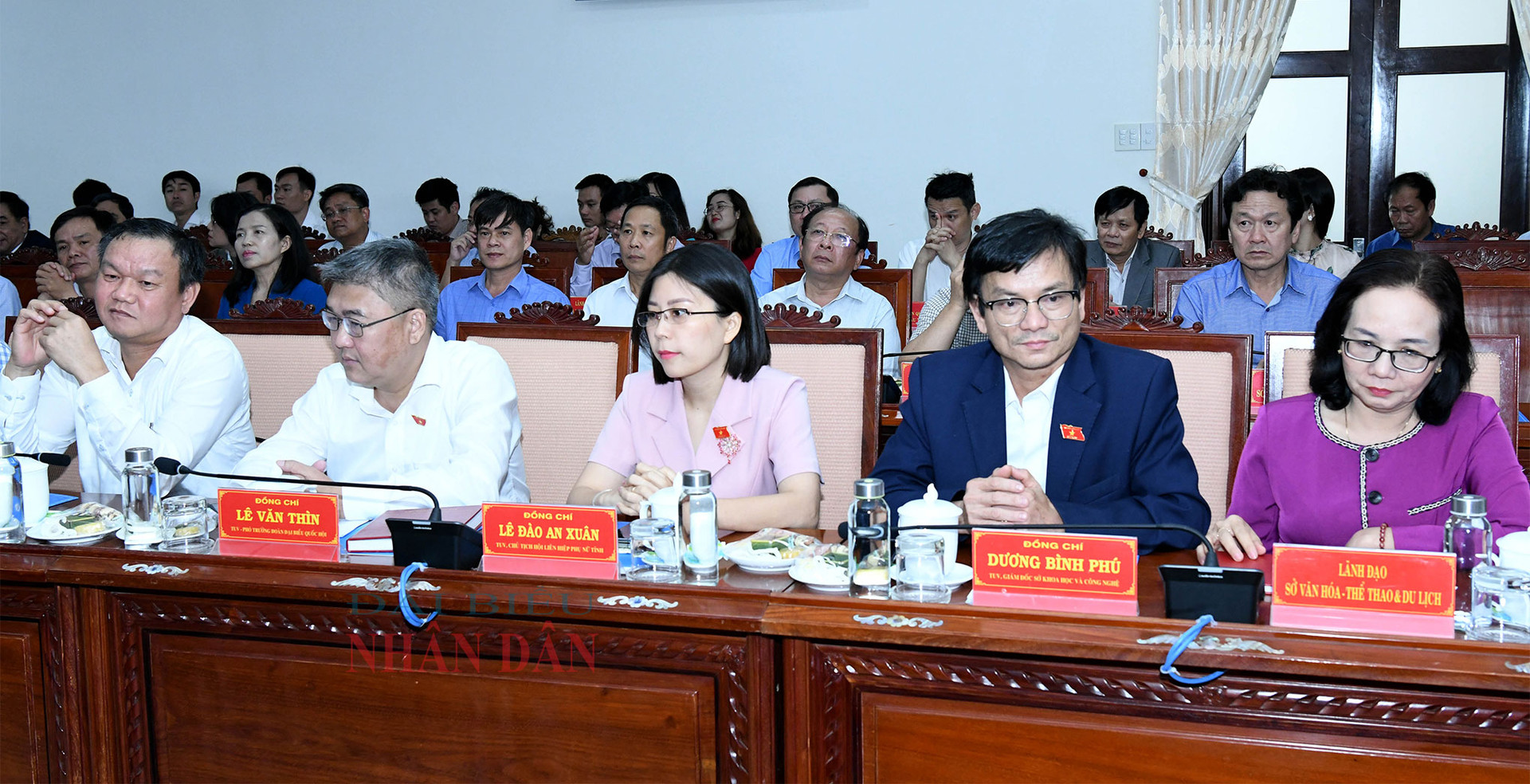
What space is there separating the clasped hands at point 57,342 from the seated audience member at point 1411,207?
5402 mm

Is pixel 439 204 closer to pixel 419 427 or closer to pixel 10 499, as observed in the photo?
pixel 419 427

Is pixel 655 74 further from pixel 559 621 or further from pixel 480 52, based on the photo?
pixel 559 621

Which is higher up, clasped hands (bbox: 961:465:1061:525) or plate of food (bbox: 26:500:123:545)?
clasped hands (bbox: 961:465:1061:525)

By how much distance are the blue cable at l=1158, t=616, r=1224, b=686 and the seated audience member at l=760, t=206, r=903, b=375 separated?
2168mm

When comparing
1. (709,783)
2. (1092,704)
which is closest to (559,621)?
(709,783)

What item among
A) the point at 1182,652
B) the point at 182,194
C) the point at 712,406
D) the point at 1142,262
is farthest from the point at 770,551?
the point at 182,194

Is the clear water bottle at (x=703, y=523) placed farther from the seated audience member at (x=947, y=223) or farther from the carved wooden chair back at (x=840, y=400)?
the seated audience member at (x=947, y=223)

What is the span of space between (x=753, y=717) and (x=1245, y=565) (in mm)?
596

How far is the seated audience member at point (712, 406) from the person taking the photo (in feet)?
5.50

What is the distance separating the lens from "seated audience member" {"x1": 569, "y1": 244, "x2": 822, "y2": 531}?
5.50 ft

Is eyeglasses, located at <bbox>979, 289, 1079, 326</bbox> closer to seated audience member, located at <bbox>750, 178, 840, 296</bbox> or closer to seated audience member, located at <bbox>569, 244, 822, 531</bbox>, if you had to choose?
seated audience member, located at <bbox>569, 244, 822, 531</bbox>

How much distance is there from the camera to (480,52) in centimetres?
619

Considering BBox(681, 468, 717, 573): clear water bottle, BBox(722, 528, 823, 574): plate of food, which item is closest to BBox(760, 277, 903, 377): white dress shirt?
BBox(722, 528, 823, 574): plate of food

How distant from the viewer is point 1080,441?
1552 millimetres
